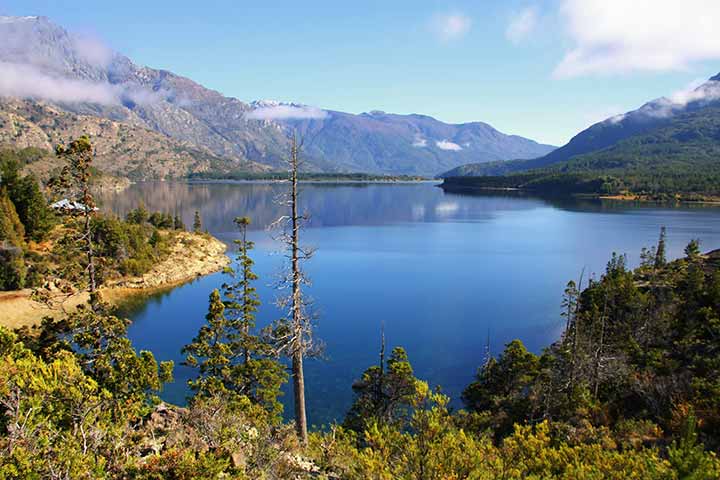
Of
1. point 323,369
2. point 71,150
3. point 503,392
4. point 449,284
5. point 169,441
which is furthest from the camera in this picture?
point 449,284

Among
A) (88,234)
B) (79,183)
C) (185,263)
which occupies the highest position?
(79,183)

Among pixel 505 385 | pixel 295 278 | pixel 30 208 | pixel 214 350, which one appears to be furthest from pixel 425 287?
pixel 30 208

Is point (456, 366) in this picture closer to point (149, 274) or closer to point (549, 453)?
point (549, 453)

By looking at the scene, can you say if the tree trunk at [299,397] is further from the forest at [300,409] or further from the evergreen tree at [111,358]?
the evergreen tree at [111,358]

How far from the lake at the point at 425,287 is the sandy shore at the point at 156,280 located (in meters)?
3.53

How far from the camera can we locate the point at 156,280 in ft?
210

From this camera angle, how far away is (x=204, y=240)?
84.1m

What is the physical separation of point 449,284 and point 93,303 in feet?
167

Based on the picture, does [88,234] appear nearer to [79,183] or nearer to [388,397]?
[79,183]

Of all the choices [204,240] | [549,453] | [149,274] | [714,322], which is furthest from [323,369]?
[204,240]

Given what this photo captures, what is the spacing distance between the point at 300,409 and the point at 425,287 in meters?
43.9

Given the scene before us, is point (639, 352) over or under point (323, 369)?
over

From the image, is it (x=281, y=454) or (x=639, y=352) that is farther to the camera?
(x=639, y=352)

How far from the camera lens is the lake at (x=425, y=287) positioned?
38.0 metres
